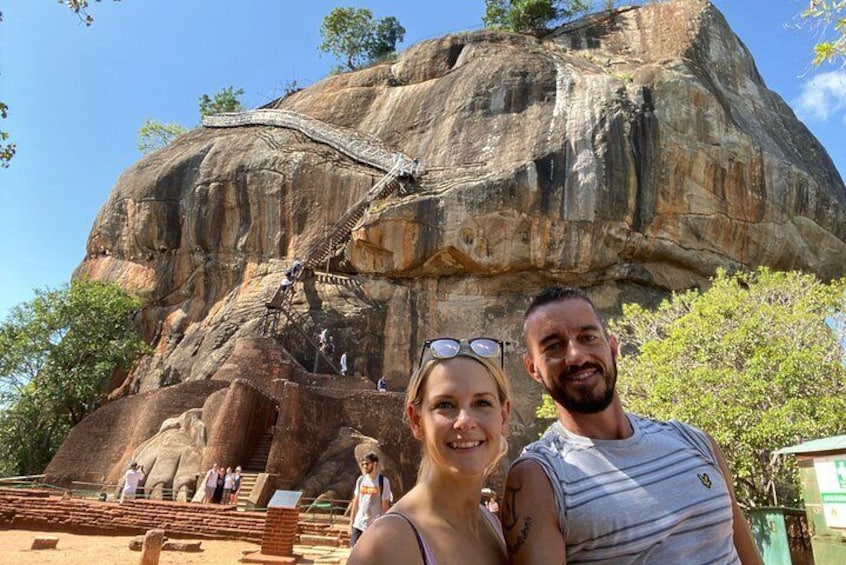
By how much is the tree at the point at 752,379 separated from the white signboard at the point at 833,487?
16.5 feet

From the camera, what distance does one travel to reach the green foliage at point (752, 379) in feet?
32.5

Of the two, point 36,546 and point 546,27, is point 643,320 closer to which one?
point 36,546

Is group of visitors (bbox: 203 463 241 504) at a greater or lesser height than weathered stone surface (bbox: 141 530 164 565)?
greater

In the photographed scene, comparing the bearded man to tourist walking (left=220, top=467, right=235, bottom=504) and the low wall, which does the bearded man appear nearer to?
the low wall

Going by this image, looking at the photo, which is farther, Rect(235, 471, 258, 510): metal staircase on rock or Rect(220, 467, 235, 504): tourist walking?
Rect(235, 471, 258, 510): metal staircase on rock

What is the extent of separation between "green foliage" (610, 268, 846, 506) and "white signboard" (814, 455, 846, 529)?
4.35 meters

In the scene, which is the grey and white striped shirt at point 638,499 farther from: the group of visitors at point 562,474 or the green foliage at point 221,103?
the green foliage at point 221,103

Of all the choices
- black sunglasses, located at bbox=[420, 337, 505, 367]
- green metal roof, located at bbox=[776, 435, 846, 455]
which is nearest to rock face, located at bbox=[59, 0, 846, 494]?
green metal roof, located at bbox=[776, 435, 846, 455]

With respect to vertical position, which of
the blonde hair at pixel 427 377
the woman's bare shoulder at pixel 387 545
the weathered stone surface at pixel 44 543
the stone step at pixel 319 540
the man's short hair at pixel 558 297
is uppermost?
the man's short hair at pixel 558 297

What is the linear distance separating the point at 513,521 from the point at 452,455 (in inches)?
10.7

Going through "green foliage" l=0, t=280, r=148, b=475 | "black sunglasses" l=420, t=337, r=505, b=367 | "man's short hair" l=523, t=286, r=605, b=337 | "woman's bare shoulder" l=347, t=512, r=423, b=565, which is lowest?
"woman's bare shoulder" l=347, t=512, r=423, b=565

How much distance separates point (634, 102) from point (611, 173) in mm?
3893

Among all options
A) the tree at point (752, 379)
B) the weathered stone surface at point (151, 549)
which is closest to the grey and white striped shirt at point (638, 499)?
the weathered stone surface at point (151, 549)

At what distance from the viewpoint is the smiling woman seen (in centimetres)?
162
